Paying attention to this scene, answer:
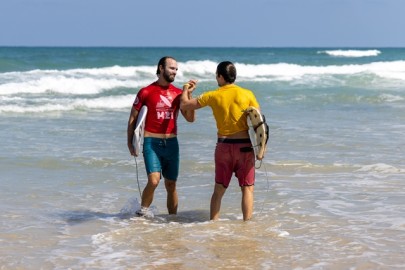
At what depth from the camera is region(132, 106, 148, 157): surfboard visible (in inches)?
267

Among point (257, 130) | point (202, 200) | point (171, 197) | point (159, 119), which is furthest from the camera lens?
point (202, 200)

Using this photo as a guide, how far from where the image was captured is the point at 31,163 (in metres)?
10.5

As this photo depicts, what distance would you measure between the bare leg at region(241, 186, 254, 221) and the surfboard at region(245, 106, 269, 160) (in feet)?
1.29

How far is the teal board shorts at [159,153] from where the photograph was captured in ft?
22.7

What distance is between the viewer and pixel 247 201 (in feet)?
22.6

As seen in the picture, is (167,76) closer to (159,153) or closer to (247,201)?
(159,153)

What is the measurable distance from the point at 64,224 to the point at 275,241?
7.03 feet

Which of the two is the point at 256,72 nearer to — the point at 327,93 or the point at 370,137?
the point at 327,93

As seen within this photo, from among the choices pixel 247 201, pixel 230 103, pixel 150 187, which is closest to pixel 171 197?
pixel 150 187

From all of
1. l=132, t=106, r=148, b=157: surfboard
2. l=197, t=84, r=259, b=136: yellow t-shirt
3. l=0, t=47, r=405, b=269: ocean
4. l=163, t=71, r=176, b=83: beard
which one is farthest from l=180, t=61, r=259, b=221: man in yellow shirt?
l=0, t=47, r=405, b=269: ocean

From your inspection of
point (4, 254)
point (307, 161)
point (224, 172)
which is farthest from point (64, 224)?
A: point (307, 161)

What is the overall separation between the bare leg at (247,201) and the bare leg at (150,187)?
0.83 meters

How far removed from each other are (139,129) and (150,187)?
1.95ft

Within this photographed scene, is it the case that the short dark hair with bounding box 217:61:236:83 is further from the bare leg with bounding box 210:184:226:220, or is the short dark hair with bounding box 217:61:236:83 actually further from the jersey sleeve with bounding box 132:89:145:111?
the bare leg with bounding box 210:184:226:220
